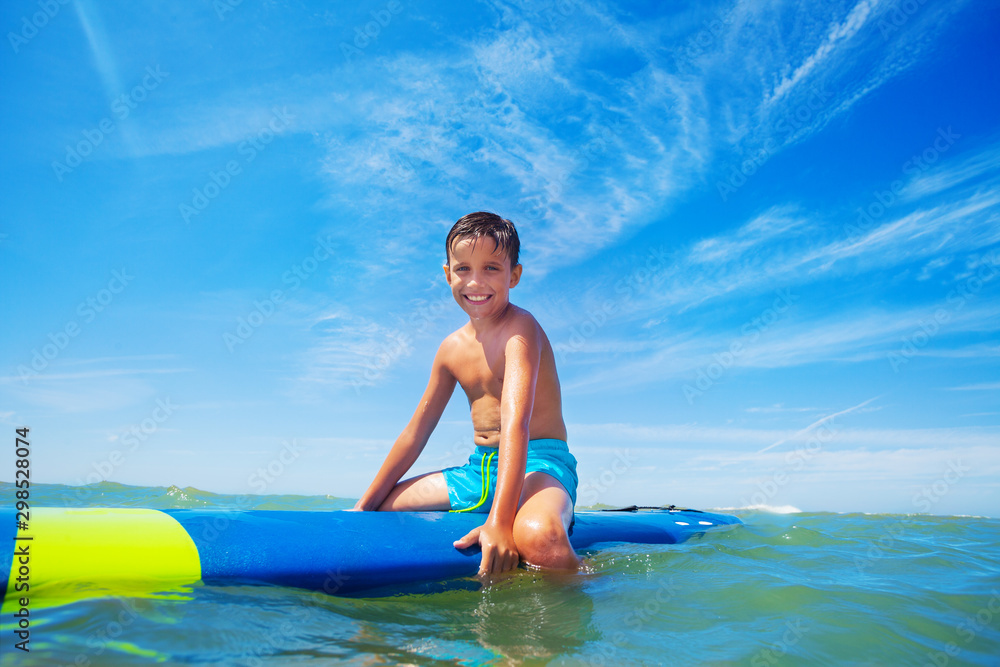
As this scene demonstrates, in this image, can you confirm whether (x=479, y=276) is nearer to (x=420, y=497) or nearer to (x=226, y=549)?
(x=420, y=497)

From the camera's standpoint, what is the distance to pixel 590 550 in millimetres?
3209

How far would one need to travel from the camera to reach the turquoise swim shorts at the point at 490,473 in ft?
9.58

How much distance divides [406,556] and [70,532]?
1.14 m

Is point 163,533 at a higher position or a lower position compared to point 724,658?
higher

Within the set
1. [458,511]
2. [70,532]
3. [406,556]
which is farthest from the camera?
[458,511]

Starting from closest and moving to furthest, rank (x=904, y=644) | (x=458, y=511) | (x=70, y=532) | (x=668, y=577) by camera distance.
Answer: (x=904, y=644) < (x=70, y=532) < (x=668, y=577) < (x=458, y=511)

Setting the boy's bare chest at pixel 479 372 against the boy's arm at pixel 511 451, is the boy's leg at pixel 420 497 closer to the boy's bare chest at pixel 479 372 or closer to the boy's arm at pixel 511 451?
the boy's bare chest at pixel 479 372

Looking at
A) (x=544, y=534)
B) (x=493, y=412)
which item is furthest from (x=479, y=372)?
(x=544, y=534)

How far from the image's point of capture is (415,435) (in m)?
3.22

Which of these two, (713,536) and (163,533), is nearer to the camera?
(163,533)

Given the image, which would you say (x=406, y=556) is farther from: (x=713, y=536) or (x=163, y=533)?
(x=713, y=536)

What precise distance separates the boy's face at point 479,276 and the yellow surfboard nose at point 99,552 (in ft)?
5.14

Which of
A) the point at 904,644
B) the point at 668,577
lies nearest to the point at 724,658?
the point at 904,644

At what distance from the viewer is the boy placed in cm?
242
